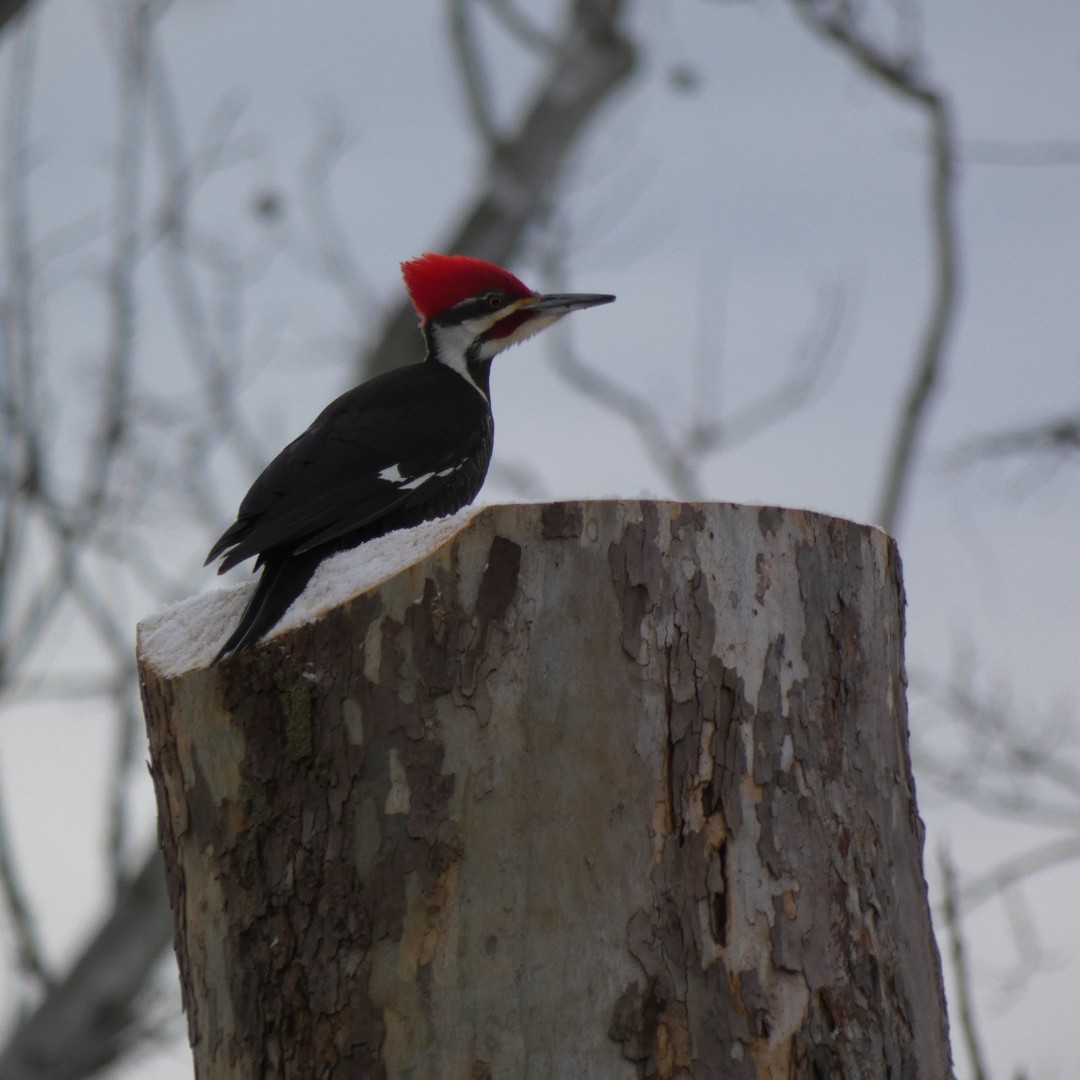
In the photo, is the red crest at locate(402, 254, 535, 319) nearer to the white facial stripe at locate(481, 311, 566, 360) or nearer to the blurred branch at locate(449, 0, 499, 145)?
the white facial stripe at locate(481, 311, 566, 360)

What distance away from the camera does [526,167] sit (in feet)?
26.4

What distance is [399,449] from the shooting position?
11.0 feet

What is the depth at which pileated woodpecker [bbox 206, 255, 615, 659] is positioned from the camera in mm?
2791

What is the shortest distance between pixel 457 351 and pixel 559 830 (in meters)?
2.38

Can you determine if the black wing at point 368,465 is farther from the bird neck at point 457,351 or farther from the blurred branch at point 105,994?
the blurred branch at point 105,994

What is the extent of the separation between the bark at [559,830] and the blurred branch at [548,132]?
527 centimetres

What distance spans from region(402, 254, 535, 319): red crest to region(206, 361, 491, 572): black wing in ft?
0.99

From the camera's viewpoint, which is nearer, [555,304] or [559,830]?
[559,830]

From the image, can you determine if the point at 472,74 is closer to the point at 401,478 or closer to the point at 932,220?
the point at 932,220

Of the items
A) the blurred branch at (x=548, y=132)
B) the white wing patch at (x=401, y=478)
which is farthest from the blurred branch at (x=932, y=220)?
the white wing patch at (x=401, y=478)

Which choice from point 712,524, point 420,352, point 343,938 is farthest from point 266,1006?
point 420,352

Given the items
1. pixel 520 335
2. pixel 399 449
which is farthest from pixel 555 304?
pixel 399 449

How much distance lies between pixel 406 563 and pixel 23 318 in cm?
462

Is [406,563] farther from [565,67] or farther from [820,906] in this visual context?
[565,67]
